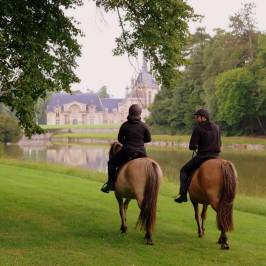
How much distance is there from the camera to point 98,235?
9.62 meters

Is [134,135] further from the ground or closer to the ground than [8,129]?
further from the ground

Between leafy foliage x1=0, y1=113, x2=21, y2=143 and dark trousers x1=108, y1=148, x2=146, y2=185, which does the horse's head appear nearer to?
dark trousers x1=108, y1=148, x2=146, y2=185

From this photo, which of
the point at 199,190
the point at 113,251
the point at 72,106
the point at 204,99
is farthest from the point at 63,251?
the point at 72,106

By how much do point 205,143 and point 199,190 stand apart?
3.02ft

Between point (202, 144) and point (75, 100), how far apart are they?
128 meters

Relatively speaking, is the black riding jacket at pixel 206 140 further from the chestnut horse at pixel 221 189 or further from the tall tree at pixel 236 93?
the tall tree at pixel 236 93

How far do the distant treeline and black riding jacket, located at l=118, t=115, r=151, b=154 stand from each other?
49.0 meters

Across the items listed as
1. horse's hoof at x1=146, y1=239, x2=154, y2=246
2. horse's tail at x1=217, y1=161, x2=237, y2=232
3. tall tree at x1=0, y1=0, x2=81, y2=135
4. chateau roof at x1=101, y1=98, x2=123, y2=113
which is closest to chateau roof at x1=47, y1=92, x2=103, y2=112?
chateau roof at x1=101, y1=98, x2=123, y2=113

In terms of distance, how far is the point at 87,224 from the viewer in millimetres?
10680

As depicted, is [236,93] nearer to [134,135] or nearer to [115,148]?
[115,148]

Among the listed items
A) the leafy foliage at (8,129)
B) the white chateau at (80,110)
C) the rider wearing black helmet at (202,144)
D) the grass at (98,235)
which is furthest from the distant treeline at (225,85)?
the white chateau at (80,110)

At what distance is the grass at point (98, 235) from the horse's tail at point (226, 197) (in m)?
0.52

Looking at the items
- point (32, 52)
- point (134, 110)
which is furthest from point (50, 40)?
point (134, 110)

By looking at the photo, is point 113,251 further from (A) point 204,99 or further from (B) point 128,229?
(A) point 204,99
